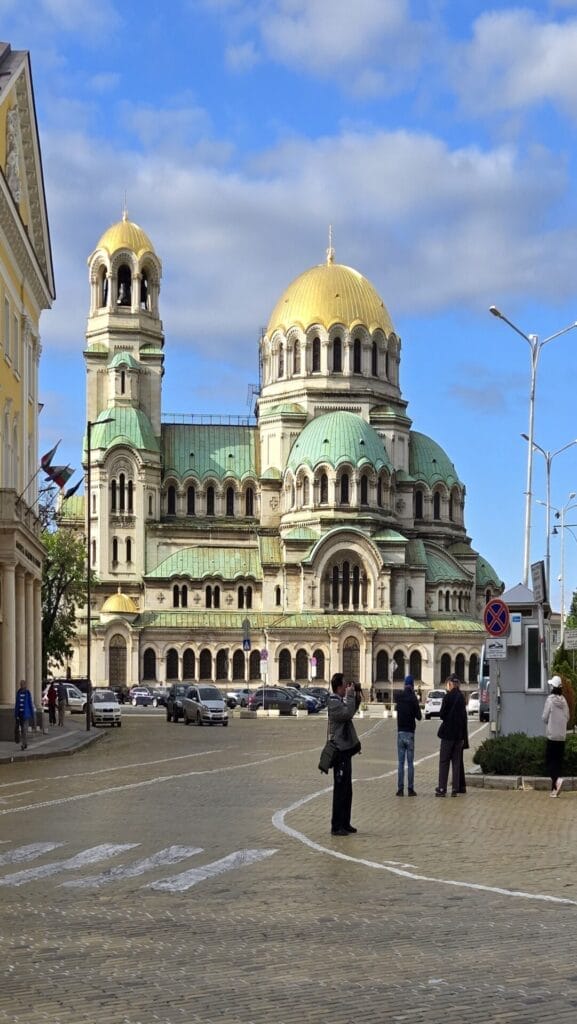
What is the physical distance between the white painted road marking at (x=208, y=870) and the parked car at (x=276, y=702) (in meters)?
64.6

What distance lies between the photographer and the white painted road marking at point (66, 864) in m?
14.8

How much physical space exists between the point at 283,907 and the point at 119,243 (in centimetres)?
10944

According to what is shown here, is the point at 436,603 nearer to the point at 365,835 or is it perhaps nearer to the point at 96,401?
the point at 96,401

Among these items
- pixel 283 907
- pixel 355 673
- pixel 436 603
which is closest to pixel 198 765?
pixel 283 907

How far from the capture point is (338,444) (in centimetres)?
11638

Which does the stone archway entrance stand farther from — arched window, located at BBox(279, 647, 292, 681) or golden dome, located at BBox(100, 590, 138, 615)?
golden dome, located at BBox(100, 590, 138, 615)

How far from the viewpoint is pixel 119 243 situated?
119562 mm

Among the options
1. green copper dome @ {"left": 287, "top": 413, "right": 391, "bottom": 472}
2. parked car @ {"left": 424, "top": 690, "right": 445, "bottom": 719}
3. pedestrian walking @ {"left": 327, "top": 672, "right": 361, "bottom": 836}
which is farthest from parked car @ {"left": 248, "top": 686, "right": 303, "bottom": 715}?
pedestrian walking @ {"left": 327, "top": 672, "right": 361, "bottom": 836}

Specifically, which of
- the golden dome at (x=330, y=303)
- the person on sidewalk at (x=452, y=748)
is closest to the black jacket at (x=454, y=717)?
the person on sidewalk at (x=452, y=748)

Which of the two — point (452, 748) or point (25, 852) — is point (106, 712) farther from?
point (25, 852)

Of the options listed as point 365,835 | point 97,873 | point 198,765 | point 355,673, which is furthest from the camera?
point 355,673

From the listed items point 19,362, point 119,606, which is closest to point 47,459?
point 19,362

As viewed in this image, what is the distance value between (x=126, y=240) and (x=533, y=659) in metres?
92.2

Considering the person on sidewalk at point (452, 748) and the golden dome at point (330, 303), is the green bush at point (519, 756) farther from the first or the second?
the golden dome at point (330, 303)
